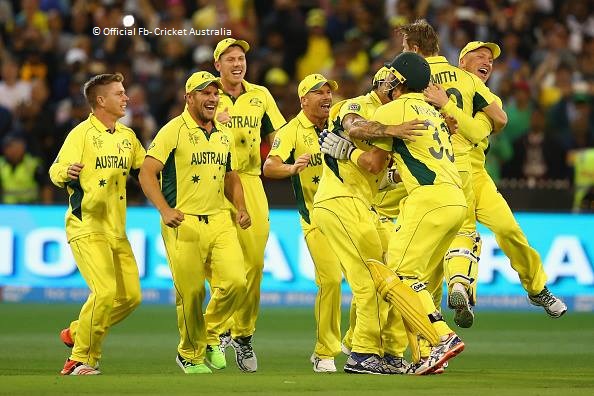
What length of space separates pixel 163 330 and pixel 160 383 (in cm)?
612

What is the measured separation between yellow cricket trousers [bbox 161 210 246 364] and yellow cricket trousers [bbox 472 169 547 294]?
7.65 feet

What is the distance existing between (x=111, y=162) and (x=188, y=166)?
2.41ft

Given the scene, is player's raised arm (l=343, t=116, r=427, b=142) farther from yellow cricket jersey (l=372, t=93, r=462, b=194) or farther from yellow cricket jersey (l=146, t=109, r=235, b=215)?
yellow cricket jersey (l=146, t=109, r=235, b=215)

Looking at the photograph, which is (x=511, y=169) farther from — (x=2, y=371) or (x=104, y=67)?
(x=2, y=371)

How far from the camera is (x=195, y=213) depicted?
11.6 meters

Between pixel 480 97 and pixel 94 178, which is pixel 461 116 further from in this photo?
pixel 94 178

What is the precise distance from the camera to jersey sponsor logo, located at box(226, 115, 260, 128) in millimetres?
13125

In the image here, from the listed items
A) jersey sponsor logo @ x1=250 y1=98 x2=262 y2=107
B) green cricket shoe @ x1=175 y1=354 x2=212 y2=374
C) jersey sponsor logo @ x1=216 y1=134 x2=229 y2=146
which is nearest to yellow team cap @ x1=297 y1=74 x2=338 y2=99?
jersey sponsor logo @ x1=250 y1=98 x2=262 y2=107

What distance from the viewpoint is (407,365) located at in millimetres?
11180

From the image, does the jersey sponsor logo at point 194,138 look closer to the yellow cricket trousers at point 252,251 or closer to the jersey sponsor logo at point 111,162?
the jersey sponsor logo at point 111,162

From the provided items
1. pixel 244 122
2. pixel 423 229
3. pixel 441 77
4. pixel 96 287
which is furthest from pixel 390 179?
pixel 96 287

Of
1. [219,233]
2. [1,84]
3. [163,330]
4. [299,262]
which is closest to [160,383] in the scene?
[219,233]

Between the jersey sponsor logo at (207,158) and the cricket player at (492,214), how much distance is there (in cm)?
212

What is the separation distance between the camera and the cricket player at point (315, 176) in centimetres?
1195
